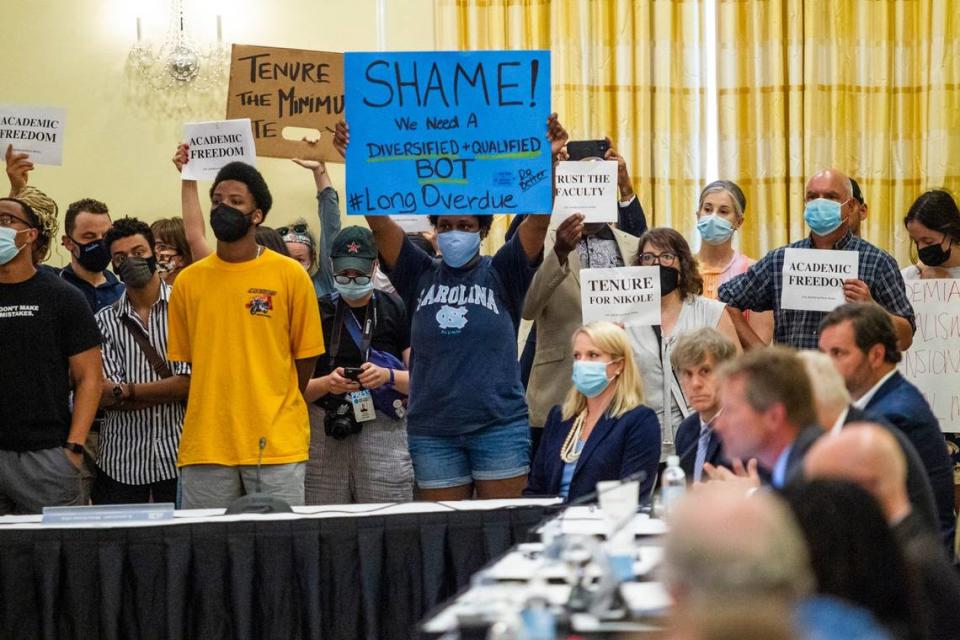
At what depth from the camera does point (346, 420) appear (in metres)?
5.25

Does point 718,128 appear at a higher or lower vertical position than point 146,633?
higher

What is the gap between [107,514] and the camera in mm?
4203

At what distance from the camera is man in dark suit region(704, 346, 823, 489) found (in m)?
3.04

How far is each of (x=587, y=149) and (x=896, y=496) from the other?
3.15 meters

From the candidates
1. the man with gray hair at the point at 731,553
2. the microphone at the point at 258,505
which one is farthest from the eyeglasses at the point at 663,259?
the man with gray hair at the point at 731,553

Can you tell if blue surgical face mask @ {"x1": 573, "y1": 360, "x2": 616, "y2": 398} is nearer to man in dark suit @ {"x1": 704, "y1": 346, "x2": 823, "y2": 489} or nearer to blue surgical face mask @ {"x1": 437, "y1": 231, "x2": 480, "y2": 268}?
blue surgical face mask @ {"x1": 437, "y1": 231, "x2": 480, "y2": 268}

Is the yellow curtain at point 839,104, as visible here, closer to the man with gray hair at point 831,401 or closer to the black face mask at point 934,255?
the black face mask at point 934,255

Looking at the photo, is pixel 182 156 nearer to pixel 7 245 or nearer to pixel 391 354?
pixel 7 245

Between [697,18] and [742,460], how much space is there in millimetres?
4074

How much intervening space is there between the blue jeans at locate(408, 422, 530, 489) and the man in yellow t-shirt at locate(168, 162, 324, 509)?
1.49ft

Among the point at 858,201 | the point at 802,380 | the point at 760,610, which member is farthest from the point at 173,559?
the point at 858,201

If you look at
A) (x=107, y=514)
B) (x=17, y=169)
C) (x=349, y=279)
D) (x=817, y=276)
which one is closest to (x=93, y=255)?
(x=17, y=169)

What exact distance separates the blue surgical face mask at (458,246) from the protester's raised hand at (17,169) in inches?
79.6

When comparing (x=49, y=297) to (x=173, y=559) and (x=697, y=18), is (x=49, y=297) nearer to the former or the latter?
(x=173, y=559)
